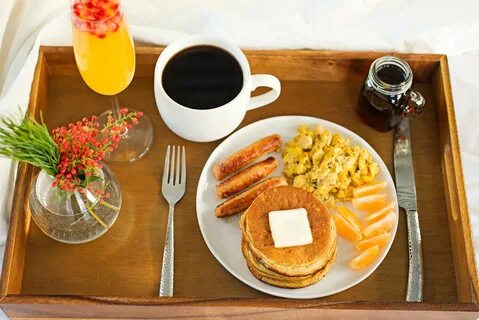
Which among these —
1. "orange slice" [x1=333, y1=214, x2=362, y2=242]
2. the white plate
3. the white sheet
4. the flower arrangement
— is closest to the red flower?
the flower arrangement

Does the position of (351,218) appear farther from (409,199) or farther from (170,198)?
(170,198)

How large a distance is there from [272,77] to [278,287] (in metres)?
0.46

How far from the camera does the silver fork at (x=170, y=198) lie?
57.3 inches

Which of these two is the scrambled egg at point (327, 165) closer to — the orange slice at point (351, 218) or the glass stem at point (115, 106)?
the orange slice at point (351, 218)

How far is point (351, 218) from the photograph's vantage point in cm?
153

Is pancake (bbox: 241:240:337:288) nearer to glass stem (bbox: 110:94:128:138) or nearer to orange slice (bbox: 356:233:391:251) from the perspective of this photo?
orange slice (bbox: 356:233:391:251)

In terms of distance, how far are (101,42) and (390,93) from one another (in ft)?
2.10

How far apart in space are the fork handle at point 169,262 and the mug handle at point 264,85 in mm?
308

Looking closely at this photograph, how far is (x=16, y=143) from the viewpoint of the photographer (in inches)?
51.0

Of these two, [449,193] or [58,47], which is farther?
[58,47]

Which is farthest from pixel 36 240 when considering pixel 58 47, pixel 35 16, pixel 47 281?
pixel 35 16

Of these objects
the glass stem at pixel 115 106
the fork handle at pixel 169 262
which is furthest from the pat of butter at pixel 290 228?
the glass stem at pixel 115 106

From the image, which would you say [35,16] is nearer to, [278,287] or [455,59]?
[278,287]

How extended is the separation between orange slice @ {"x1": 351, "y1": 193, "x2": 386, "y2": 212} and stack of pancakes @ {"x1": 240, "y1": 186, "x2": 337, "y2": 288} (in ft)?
0.44
